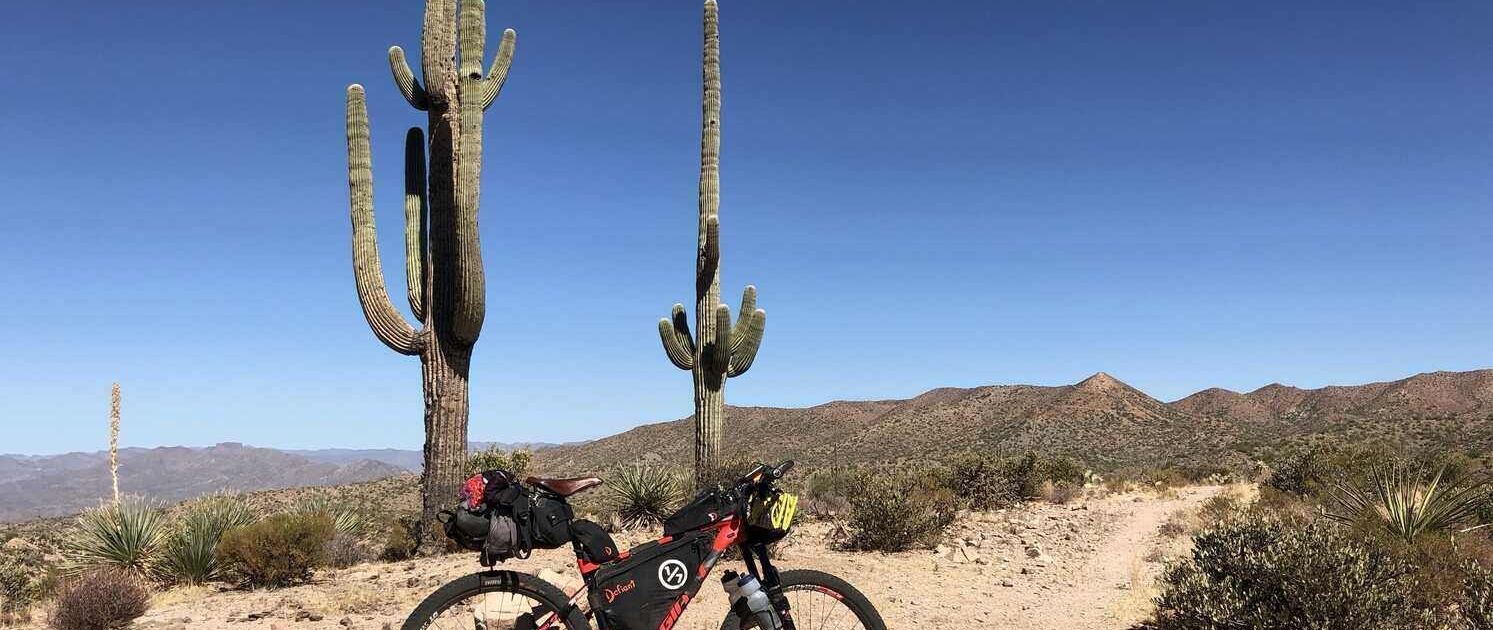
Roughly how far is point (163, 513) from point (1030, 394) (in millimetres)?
50820

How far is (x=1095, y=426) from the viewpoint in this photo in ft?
150

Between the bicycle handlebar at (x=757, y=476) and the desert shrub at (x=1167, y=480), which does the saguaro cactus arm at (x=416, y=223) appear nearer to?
the bicycle handlebar at (x=757, y=476)

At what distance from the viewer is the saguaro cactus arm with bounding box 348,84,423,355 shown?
39.5 ft

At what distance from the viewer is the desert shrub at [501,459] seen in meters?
23.6

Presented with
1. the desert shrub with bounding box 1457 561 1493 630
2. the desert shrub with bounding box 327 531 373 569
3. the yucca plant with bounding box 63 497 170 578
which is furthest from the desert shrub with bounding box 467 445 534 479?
the desert shrub with bounding box 1457 561 1493 630

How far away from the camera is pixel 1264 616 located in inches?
221

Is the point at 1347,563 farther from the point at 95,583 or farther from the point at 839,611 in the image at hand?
the point at 95,583

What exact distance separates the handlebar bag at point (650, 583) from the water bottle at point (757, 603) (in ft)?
0.62

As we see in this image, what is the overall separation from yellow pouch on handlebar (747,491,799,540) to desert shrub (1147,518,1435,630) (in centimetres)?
396

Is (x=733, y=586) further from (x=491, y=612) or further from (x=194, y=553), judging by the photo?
(x=194, y=553)

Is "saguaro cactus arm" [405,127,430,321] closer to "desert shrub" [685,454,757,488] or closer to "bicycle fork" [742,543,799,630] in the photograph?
"desert shrub" [685,454,757,488]

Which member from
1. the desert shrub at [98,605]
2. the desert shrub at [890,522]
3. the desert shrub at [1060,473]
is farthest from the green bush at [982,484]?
the desert shrub at [98,605]

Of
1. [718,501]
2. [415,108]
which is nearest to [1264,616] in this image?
[718,501]

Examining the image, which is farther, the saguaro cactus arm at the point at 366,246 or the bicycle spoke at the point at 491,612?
the saguaro cactus arm at the point at 366,246
